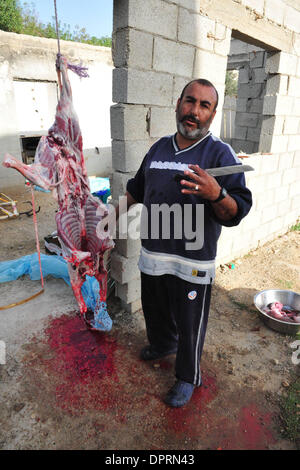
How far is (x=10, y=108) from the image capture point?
804cm

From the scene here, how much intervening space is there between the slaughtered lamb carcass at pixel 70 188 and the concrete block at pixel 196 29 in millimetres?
1490

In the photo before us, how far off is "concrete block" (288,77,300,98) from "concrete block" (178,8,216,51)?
2.18 m

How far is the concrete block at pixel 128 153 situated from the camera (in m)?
2.88

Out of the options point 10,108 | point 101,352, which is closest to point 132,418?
point 101,352

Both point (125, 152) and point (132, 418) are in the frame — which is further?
point (125, 152)

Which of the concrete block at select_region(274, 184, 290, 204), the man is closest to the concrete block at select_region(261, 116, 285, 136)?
the concrete block at select_region(274, 184, 290, 204)

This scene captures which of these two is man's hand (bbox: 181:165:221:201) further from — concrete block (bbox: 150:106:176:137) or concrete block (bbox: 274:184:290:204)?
concrete block (bbox: 274:184:290:204)

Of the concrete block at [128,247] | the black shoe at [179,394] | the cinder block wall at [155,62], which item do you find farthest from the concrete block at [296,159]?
the black shoe at [179,394]

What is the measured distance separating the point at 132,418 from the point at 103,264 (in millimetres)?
1186

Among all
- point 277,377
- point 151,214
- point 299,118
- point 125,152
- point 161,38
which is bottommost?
point 277,377

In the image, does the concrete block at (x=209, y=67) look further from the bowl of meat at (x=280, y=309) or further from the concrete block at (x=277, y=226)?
the concrete block at (x=277, y=226)
